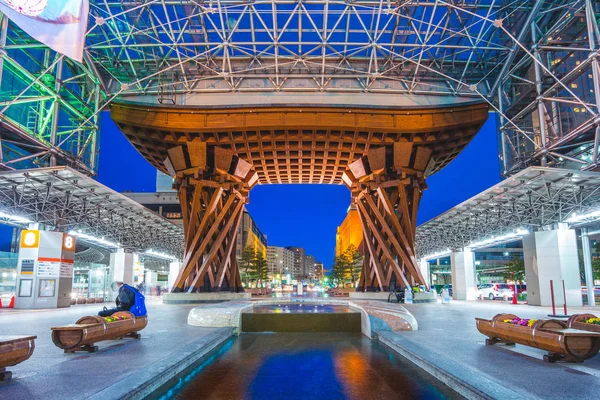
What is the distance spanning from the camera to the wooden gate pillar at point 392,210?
2972cm

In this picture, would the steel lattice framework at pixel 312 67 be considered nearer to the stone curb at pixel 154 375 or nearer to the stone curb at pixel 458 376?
the stone curb at pixel 458 376

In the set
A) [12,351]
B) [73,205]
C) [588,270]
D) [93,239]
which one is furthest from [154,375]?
[93,239]

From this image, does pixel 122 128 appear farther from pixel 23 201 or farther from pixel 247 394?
pixel 247 394

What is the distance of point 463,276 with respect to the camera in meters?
42.2

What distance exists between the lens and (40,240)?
26.9 m

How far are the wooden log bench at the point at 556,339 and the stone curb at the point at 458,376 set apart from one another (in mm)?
1766

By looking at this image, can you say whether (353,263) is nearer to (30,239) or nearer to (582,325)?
(30,239)

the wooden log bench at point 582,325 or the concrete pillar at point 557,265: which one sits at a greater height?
the concrete pillar at point 557,265

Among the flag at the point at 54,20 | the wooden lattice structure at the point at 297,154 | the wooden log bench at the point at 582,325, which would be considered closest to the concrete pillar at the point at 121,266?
the wooden lattice structure at the point at 297,154

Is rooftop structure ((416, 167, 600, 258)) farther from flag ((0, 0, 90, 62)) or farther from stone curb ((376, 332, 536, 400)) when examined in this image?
flag ((0, 0, 90, 62))

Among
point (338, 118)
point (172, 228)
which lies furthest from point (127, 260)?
point (338, 118)

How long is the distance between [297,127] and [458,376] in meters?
23.7

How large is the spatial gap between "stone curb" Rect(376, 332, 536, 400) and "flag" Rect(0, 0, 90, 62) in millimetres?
11867

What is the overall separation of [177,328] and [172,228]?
32965mm
